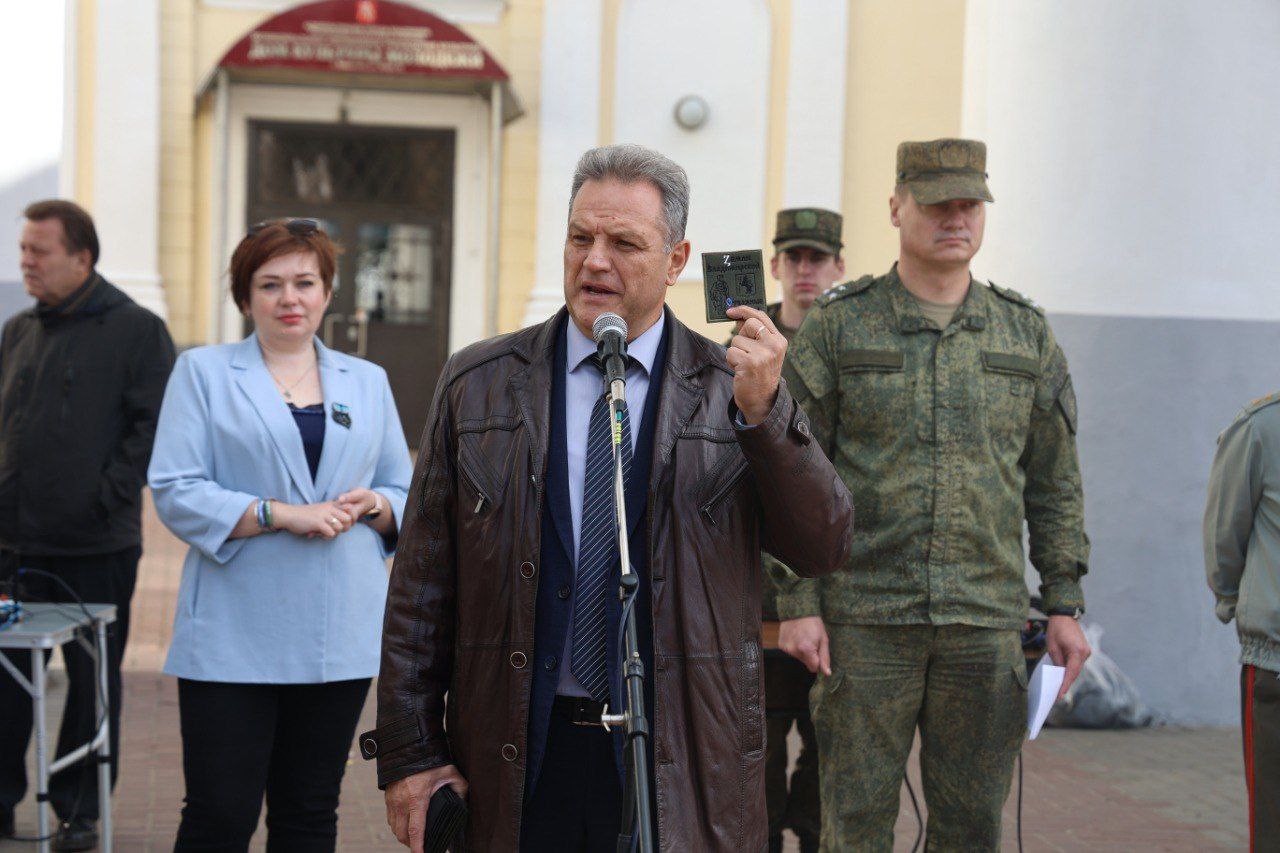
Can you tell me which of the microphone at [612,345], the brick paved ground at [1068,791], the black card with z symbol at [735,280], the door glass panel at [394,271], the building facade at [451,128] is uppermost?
the building facade at [451,128]

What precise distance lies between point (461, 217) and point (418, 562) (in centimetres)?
1212

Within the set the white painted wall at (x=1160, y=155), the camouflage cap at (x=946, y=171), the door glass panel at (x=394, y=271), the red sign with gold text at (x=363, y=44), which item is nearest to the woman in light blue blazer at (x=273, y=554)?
the camouflage cap at (x=946, y=171)

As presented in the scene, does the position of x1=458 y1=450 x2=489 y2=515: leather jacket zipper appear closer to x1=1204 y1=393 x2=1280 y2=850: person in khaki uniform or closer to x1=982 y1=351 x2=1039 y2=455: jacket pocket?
x1=982 y1=351 x2=1039 y2=455: jacket pocket

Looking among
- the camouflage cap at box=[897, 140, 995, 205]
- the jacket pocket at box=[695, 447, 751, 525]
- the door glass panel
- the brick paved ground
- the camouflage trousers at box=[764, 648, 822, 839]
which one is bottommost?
the brick paved ground

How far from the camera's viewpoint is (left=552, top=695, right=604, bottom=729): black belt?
274 centimetres

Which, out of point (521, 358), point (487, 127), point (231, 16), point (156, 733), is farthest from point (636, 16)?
point (521, 358)

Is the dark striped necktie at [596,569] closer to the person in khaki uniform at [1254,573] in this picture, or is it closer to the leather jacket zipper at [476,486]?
the leather jacket zipper at [476,486]

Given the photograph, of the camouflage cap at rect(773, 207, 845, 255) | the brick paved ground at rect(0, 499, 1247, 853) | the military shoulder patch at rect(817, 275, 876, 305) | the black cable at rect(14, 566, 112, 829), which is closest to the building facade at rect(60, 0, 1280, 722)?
the brick paved ground at rect(0, 499, 1247, 853)

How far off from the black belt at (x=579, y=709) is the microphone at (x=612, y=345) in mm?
601

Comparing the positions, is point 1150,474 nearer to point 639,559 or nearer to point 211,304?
point 639,559

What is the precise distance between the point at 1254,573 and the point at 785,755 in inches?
70.6

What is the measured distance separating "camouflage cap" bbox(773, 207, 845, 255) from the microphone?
132 inches

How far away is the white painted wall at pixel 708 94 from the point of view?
14031 millimetres

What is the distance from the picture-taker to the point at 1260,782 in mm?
3941
